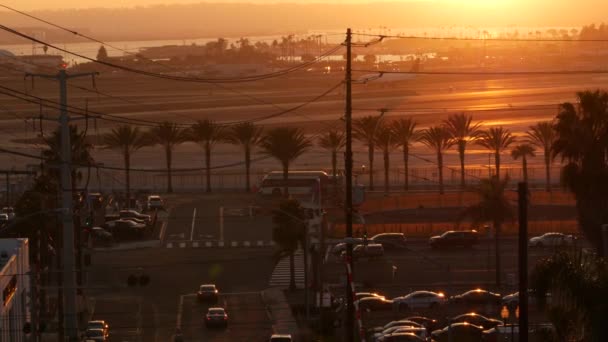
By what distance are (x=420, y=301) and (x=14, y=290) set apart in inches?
256

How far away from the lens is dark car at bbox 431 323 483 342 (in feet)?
49.8

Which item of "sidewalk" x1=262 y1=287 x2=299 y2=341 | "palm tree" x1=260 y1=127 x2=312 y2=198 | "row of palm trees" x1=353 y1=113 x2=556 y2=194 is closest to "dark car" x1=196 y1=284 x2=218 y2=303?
"sidewalk" x1=262 y1=287 x2=299 y2=341

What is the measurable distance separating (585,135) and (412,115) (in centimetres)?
4267

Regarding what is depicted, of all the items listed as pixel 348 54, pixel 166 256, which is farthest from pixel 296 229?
pixel 348 54

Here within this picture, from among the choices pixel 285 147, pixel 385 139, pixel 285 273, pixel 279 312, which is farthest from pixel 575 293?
pixel 385 139

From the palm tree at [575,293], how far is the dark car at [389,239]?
1370 centimetres

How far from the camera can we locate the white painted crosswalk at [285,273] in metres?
20.5

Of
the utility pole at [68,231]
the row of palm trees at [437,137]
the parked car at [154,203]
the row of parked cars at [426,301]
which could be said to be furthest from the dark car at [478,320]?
the row of palm trees at [437,137]

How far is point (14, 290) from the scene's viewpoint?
1475cm

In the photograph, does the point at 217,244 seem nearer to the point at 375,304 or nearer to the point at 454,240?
the point at 454,240

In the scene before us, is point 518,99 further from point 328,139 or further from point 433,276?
point 433,276

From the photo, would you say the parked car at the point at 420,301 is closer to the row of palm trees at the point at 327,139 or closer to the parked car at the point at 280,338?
the parked car at the point at 280,338

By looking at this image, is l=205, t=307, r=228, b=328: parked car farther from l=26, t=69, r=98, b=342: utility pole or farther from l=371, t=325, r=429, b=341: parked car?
l=26, t=69, r=98, b=342: utility pole

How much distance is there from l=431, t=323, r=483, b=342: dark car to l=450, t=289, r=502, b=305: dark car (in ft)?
7.61
